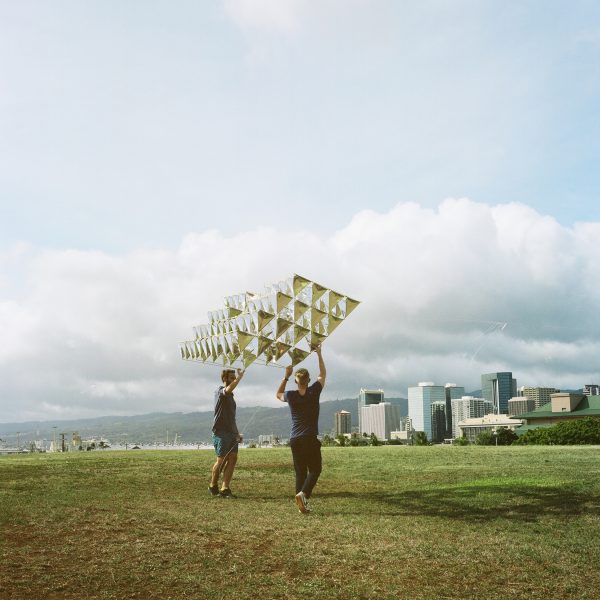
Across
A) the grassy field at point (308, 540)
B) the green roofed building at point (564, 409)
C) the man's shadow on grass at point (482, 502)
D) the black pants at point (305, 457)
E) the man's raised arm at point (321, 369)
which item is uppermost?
the man's raised arm at point (321, 369)

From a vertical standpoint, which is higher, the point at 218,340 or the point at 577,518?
the point at 218,340

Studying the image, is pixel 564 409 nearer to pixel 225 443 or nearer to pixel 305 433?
pixel 225 443

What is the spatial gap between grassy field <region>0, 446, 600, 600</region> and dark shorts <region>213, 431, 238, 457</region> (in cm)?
108

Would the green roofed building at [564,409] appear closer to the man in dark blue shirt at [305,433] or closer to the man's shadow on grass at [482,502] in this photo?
the man's shadow on grass at [482,502]

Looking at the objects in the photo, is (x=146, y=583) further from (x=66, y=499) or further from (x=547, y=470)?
(x=547, y=470)

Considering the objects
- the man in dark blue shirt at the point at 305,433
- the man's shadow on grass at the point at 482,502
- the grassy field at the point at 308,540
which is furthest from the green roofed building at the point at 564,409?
the man in dark blue shirt at the point at 305,433

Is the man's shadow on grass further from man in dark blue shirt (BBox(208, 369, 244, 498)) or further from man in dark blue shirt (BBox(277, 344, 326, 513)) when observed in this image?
man in dark blue shirt (BBox(208, 369, 244, 498))

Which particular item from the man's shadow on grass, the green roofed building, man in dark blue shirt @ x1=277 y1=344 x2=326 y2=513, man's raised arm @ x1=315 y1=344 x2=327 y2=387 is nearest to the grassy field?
the man's shadow on grass

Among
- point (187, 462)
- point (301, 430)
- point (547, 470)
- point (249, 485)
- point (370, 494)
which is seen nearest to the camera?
point (301, 430)

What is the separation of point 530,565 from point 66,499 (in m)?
9.70

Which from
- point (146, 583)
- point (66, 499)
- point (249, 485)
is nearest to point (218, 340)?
point (249, 485)

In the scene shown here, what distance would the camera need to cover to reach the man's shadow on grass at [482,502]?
39.3 feet

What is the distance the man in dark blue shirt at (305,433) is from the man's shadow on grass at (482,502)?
75cm

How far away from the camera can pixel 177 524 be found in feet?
36.1
